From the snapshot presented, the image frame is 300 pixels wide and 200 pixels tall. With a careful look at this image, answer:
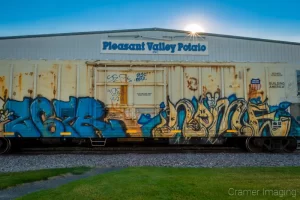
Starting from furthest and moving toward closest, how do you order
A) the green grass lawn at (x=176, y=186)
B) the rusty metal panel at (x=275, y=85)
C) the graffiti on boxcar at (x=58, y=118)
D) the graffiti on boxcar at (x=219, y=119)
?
the rusty metal panel at (x=275, y=85), the graffiti on boxcar at (x=219, y=119), the graffiti on boxcar at (x=58, y=118), the green grass lawn at (x=176, y=186)

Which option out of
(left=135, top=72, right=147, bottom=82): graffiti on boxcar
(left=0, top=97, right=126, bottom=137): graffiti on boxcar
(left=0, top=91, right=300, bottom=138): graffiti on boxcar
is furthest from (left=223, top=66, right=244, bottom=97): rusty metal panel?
(left=0, top=97, right=126, bottom=137): graffiti on boxcar

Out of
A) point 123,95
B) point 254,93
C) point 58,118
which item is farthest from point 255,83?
point 58,118

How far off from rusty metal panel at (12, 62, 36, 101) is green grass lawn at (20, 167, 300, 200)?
5846 mm

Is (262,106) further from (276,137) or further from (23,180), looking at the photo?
(23,180)

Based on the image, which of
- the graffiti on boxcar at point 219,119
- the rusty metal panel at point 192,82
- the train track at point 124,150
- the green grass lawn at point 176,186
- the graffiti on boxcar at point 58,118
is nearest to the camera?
the green grass lawn at point 176,186

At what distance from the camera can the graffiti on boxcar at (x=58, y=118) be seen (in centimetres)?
1035

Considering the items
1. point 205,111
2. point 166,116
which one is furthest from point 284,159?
point 166,116

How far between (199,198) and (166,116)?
6.31 metres

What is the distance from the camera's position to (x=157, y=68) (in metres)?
10.8

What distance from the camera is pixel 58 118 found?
10.4 meters

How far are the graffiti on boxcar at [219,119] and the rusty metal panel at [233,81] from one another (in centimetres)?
23

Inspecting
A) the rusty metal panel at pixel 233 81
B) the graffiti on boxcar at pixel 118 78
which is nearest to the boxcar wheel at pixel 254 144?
the rusty metal panel at pixel 233 81

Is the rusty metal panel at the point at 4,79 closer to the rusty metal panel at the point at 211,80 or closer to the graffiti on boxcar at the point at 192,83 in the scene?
the graffiti on boxcar at the point at 192,83

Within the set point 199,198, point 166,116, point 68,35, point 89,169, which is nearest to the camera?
point 199,198
